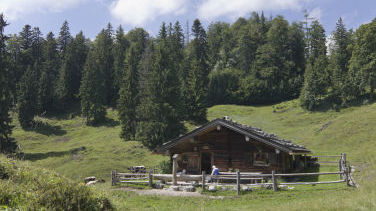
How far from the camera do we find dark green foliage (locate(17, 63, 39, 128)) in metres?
74.1

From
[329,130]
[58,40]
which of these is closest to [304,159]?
[329,130]

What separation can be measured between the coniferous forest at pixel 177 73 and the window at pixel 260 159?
2856 cm

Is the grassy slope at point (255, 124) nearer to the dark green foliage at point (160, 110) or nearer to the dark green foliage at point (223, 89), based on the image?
the dark green foliage at point (160, 110)

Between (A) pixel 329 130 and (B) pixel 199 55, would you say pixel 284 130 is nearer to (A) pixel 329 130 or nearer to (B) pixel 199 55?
(A) pixel 329 130

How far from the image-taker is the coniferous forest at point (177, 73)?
5666 centimetres

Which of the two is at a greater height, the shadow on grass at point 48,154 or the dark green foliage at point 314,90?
the dark green foliage at point 314,90

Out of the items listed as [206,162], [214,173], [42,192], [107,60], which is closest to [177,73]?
[107,60]

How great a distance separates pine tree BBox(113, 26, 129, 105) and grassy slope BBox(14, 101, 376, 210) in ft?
50.9

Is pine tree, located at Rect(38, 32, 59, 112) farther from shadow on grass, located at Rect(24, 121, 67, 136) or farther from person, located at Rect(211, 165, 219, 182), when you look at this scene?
person, located at Rect(211, 165, 219, 182)

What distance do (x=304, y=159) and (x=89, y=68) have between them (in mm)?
60955

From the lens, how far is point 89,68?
8025cm

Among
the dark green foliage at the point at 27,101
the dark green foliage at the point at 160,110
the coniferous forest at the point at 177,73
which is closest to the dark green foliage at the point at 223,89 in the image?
the coniferous forest at the point at 177,73

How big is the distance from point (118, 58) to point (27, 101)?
30410 millimetres

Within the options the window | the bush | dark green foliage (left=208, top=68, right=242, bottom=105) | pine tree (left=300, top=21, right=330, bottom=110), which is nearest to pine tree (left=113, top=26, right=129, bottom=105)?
dark green foliage (left=208, top=68, right=242, bottom=105)
